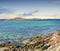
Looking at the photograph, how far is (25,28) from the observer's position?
282 cm

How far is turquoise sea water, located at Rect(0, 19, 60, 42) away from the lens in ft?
9.11

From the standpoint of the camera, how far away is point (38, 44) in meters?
2.73

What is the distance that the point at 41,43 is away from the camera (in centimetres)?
275

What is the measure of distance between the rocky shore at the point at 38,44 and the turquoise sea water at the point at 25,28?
0.34ft

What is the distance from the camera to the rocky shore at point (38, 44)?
8.93ft

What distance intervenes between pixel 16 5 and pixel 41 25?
68 centimetres

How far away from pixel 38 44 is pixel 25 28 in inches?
16.7

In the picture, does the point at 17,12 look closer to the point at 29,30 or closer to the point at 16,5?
the point at 16,5

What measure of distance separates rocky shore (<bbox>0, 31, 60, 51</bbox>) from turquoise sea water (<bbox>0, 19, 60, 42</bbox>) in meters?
0.10

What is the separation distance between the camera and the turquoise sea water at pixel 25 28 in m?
2.78

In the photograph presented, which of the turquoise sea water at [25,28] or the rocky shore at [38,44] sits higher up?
the turquoise sea water at [25,28]

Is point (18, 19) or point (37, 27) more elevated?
point (18, 19)

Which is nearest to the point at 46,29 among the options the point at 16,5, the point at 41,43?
the point at 41,43

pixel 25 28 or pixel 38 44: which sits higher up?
pixel 25 28
